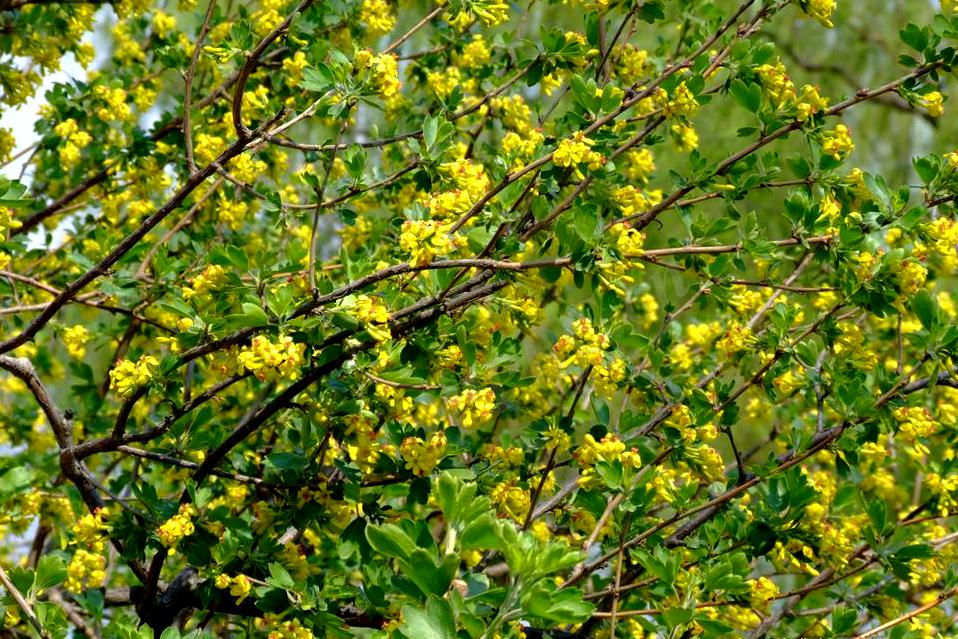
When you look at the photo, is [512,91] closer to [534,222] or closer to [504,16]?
[504,16]

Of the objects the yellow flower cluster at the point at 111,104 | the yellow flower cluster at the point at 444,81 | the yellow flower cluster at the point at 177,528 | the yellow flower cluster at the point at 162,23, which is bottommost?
the yellow flower cluster at the point at 177,528

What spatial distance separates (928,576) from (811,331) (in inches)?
20.5

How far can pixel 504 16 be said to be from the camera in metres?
2.17

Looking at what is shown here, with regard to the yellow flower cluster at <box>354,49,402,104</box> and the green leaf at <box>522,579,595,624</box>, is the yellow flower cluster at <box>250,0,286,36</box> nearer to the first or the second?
the yellow flower cluster at <box>354,49,402,104</box>

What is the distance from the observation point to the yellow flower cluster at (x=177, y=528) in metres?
1.88

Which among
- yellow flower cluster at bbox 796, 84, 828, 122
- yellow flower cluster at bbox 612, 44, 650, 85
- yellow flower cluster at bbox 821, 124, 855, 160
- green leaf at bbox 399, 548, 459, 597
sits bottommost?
green leaf at bbox 399, 548, 459, 597

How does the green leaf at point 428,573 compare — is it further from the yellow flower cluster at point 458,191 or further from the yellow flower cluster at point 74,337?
the yellow flower cluster at point 74,337

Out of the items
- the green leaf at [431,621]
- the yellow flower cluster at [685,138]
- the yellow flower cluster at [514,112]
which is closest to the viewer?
the green leaf at [431,621]

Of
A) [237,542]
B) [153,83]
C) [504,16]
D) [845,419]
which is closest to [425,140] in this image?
[504,16]

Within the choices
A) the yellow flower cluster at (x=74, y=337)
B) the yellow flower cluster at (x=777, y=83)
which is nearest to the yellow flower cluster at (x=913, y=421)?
the yellow flower cluster at (x=777, y=83)

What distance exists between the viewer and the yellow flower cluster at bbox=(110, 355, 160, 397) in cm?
192

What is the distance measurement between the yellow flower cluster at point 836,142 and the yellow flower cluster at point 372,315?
2.99ft

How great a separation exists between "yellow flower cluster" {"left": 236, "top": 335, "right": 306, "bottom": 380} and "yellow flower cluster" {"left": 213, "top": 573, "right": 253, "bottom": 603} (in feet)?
1.25

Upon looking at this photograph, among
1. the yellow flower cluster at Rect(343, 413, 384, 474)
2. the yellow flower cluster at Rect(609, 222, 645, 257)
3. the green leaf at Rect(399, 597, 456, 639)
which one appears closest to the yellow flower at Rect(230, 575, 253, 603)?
the yellow flower cluster at Rect(343, 413, 384, 474)
